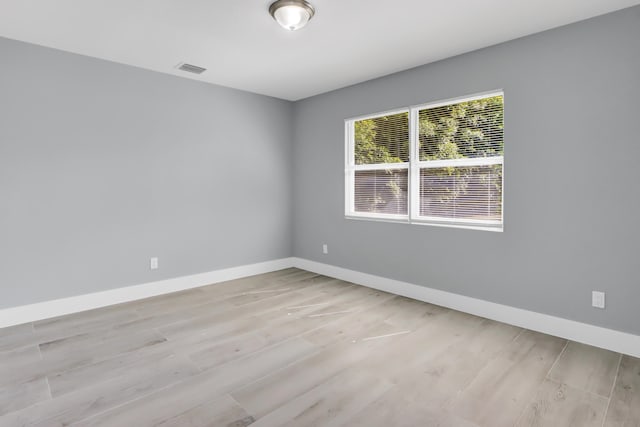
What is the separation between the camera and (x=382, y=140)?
13.6 ft

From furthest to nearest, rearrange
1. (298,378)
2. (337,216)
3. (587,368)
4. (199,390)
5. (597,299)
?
1. (337,216)
2. (597,299)
3. (587,368)
4. (298,378)
5. (199,390)

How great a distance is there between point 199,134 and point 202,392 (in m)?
3.09

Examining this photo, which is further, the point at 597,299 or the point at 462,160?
the point at 462,160

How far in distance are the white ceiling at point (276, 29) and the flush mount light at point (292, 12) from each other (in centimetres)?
7

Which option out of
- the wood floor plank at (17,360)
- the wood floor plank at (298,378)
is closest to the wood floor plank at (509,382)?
the wood floor plank at (298,378)

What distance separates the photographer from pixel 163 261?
157 inches

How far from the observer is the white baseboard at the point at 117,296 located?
3105mm

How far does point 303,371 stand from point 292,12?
246cm

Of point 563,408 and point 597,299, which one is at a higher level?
point 597,299

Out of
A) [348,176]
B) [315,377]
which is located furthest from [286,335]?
[348,176]

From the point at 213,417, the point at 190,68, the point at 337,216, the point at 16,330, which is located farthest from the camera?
the point at 337,216

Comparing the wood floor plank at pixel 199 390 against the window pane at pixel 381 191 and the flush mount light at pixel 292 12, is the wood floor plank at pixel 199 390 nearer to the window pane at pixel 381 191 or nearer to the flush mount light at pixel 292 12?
the window pane at pixel 381 191

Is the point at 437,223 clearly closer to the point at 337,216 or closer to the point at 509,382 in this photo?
the point at 337,216

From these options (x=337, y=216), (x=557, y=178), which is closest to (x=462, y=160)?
(x=557, y=178)
